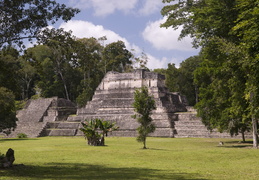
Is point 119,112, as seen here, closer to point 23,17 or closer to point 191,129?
point 191,129

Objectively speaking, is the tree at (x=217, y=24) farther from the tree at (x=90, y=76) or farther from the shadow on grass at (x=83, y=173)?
the tree at (x=90, y=76)

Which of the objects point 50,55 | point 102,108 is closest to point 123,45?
point 50,55

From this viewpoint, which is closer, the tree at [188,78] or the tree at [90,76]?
the tree at [90,76]

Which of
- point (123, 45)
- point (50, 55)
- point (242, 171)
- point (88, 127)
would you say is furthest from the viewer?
point (123, 45)

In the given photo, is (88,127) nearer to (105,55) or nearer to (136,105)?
(136,105)

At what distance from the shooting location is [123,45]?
6456 centimetres

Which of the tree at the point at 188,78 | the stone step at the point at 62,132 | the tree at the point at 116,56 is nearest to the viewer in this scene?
the stone step at the point at 62,132

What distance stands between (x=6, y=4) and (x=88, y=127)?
Result: 13778 millimetres

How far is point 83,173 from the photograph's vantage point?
413 inches

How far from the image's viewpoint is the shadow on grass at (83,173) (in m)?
9.62

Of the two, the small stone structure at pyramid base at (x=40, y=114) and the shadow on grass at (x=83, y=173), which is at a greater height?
the small stone structure at pyramid base at (x=40, y=114)

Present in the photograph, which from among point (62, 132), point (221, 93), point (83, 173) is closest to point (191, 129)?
point (221, 93)

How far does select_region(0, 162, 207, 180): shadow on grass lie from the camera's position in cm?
962

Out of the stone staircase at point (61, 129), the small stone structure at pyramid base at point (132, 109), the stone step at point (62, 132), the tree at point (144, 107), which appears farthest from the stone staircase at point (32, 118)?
the tree at point (144, 107)
